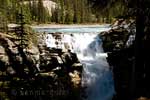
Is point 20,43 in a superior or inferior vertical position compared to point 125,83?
superior

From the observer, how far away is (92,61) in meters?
31.8

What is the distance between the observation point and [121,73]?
81.7 feet

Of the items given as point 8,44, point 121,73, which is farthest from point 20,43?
point 121,73

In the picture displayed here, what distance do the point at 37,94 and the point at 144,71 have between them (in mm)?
9897

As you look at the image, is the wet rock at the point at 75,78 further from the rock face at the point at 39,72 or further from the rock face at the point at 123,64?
the rock face at the point at 123,64

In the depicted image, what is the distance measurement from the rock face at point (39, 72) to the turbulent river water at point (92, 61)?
2.99 feet

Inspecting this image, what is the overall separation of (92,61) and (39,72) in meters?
4.92

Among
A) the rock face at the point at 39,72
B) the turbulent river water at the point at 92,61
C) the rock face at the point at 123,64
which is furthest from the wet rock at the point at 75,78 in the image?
the rock face at the point at 123,64

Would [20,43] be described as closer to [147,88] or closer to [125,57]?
[125,57]

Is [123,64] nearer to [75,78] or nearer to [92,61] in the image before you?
[75,78]

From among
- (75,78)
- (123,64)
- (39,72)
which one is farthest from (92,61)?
(123,64)

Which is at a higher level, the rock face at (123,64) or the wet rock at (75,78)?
the rock face at (123,64)

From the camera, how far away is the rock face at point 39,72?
2711 cm

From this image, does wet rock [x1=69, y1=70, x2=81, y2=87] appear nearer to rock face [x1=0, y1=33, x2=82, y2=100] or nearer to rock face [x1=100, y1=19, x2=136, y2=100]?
rock face [x1=0, y1=33, x2=82, y2=100]
